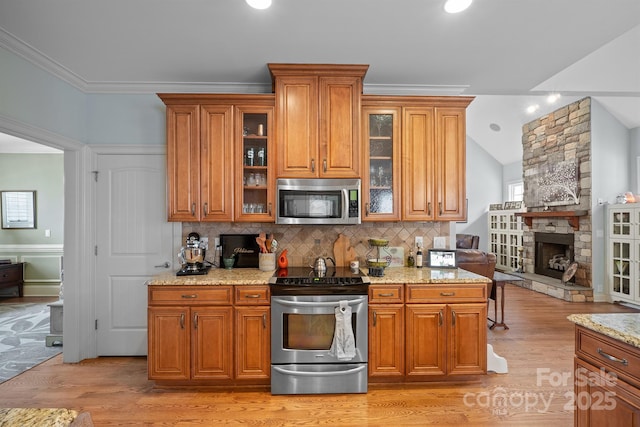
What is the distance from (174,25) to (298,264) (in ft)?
7.52

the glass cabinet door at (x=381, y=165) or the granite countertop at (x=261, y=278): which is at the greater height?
the glass cabinet door at (x=381, y=165)

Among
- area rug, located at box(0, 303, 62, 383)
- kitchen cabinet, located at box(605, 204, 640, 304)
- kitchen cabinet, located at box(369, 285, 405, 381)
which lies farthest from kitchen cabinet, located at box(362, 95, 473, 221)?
kitchen cabinet, located at box(605, 204, 640, 304)

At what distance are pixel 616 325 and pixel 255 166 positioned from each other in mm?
2678

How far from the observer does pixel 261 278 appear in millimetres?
2760

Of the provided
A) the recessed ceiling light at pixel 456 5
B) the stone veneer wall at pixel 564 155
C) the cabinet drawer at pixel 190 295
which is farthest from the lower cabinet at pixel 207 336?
the stone veneer wall at pixel 564 155

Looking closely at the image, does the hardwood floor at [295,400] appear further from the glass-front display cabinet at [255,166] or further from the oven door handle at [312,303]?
the glass-front display cabinet at [255,166]

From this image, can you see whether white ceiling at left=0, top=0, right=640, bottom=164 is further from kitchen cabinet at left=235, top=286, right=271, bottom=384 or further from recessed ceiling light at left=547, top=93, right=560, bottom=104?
kitchen cabinet at left=235, top=286, right=271, bottom=384

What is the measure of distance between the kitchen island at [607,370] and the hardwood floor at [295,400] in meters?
0.98

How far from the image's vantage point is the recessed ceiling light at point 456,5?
2.12 m

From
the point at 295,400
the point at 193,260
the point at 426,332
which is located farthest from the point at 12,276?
the point at 426,332

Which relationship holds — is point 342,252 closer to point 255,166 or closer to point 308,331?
point 308,331

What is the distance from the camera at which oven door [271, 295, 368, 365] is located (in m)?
→ 2.64

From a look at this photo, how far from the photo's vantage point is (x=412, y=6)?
86.1 inches

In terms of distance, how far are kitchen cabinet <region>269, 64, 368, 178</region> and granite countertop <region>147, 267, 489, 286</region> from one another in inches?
36.7
